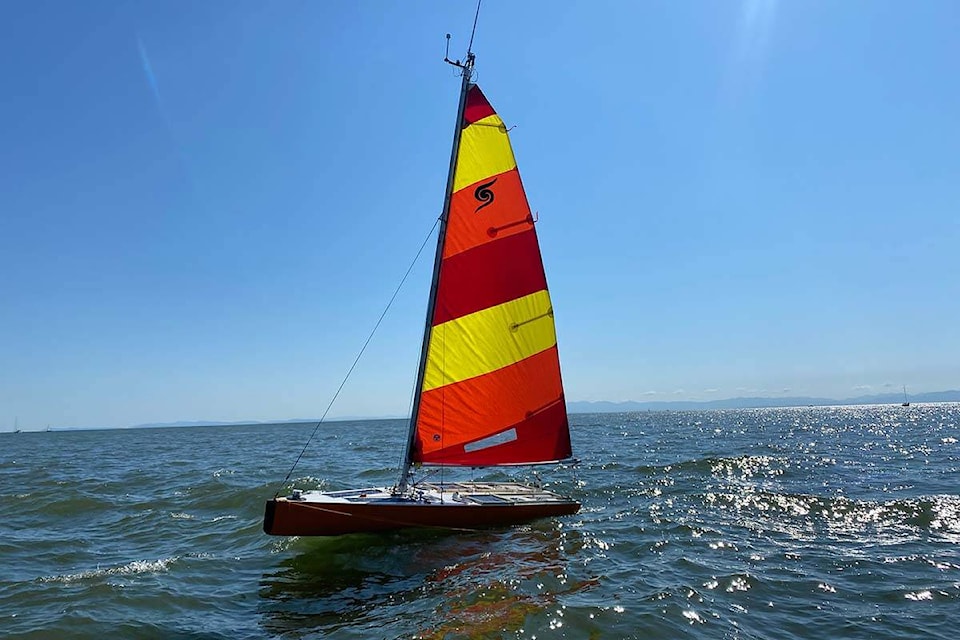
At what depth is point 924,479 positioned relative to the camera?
2145 centimetres

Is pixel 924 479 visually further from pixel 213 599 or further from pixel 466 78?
pixel 213 599

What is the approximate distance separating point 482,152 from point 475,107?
1.09m

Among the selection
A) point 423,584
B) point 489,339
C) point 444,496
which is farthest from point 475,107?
point 423,584

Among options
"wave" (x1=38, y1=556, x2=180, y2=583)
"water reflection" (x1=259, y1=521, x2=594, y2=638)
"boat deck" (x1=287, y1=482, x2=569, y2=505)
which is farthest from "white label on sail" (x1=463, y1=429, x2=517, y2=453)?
"wave" (x1=38, y1=556, x2=180, y2=583)

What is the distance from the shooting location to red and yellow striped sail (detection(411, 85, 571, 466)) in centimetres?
1325

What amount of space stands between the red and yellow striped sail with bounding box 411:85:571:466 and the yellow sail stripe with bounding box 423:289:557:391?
25 millimetres

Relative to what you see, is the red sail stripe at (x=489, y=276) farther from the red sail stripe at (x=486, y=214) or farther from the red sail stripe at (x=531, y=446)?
the red sail stripe at (x=531, y=446)

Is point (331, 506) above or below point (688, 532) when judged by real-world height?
above

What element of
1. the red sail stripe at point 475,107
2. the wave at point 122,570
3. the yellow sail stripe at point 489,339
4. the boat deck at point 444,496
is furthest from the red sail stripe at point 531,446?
the red sail stripe at point 475,107

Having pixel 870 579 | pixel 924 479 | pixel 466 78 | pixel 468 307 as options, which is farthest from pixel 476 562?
pixel 924 479

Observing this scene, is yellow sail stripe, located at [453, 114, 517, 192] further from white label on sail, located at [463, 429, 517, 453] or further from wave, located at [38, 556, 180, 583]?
wave, located at [38, 556, 180, 583]

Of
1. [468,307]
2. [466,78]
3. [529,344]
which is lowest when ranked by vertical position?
[529,344]

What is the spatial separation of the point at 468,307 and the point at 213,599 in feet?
25.5

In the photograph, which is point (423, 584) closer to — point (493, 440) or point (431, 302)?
point (493, 440)
